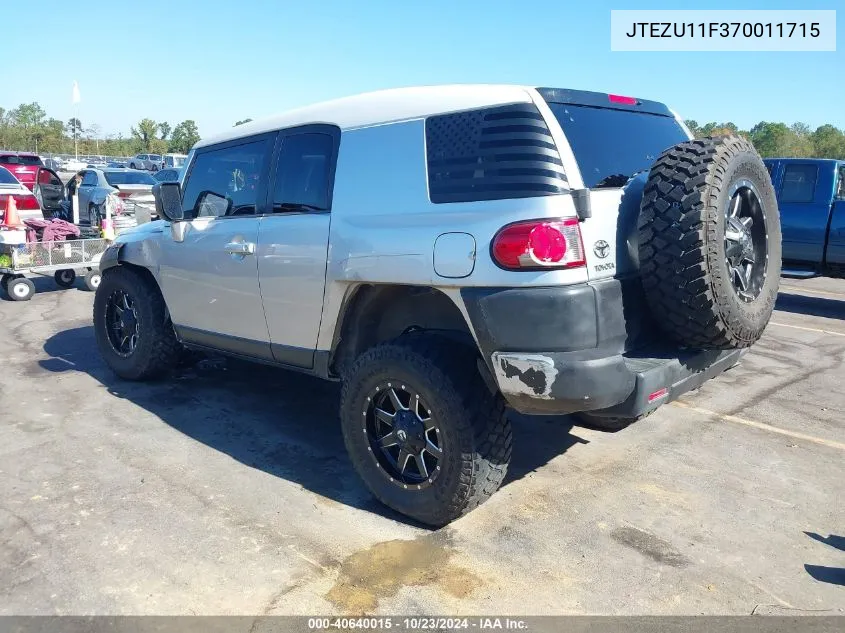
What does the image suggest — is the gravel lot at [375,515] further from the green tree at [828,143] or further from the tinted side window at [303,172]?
the green tree at [828,143]

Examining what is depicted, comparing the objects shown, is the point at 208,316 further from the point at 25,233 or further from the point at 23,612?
the point at 25,233

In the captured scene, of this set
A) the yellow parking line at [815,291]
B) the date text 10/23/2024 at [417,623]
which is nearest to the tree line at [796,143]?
the yellow parking line at [815,291]

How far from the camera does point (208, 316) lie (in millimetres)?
4668

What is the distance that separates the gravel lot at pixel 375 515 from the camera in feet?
9.15

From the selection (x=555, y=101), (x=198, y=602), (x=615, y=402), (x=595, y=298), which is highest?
(x=555, y=101)

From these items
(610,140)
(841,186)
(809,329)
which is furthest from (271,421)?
(841,186)

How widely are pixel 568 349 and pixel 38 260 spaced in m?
8.86

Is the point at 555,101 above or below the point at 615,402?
above

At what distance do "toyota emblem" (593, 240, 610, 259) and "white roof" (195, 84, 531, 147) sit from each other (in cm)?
73

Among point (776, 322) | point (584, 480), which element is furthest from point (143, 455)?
point (776, 322)

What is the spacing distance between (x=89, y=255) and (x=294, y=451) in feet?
23.0

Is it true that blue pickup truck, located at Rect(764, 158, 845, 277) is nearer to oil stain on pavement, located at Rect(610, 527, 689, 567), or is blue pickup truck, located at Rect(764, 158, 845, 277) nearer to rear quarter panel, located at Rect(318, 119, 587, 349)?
oil stain on pavement, located at Rect(610, 527, 689, 567)

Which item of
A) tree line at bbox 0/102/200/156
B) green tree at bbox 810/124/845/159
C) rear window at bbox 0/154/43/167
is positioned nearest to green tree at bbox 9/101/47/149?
tree line at bbox 0/102/200/156

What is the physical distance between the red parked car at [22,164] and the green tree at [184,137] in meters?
53.4
